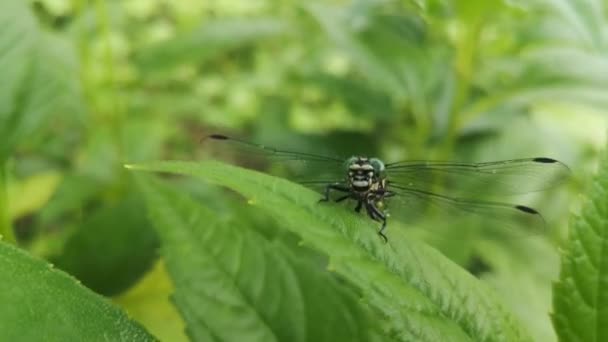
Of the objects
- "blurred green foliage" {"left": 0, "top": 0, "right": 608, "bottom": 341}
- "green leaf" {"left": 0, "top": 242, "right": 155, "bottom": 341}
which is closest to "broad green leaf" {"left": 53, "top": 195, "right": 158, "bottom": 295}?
"blurred green foliage" {"left": 0, "top": 0, "right": 608, "bottom": 341}

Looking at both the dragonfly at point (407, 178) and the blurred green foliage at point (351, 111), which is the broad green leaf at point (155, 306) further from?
the dragonfly at point (407, 178)

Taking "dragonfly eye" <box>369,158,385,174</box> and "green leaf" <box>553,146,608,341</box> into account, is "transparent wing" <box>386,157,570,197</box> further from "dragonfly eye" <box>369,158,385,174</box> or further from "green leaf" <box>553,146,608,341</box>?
"green leaf" <box>553,146,608,341</box>

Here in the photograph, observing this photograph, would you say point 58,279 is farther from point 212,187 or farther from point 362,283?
point 212,187

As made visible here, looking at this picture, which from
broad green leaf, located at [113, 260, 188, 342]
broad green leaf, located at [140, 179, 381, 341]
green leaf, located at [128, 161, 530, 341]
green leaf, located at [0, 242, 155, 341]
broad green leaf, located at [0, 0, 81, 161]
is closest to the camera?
green leaf, located at [0, 242, 155, 341]

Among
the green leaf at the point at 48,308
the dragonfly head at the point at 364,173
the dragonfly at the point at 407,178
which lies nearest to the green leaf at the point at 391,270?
the green leaf at the point at 48,308

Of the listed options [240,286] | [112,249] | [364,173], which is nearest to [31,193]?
[112,249]

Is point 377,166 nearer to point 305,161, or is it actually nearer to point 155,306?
point 305,161
